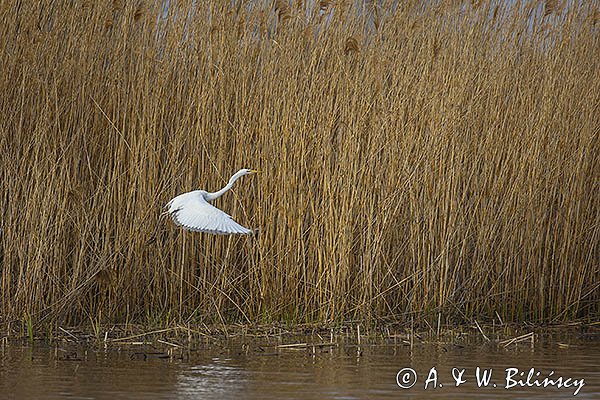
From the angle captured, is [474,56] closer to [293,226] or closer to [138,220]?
[293,226]

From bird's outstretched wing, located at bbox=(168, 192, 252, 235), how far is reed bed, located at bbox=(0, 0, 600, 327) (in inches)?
30.8

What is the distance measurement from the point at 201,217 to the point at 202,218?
0.5 inches

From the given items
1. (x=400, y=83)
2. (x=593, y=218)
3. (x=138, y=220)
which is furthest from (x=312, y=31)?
(x=593, y=218)

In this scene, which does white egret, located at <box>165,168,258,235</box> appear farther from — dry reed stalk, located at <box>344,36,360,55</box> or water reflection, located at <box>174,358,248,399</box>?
dry reed stalk, located at <box>344,36,360,55</box>

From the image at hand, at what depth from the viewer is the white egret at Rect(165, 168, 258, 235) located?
4410mm

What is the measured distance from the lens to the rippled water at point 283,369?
3.87m

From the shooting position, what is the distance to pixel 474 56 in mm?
6066

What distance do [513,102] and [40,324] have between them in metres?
2.62

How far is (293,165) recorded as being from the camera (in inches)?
221

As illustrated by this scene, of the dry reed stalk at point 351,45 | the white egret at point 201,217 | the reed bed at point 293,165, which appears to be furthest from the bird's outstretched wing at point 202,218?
the dry reed stalk at point 351,45

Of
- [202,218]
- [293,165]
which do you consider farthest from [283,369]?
[293,165]

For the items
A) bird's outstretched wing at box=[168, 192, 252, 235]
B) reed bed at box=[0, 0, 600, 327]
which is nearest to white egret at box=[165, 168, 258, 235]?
bird's outstretched wing at box=[168, 192, 252, 235]

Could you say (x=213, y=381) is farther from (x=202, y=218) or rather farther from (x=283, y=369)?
(x=202, y=218)

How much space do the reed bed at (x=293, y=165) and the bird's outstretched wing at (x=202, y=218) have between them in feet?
2.57
